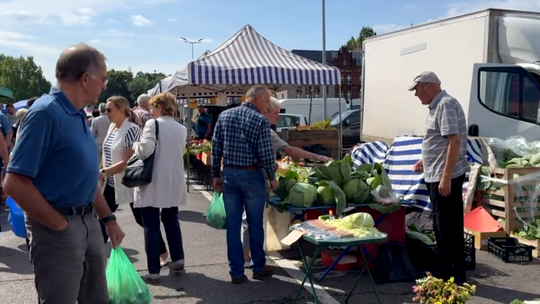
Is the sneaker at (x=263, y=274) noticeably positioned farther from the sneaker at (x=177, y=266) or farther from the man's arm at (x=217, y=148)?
the man's arm at (x=217, y=148)

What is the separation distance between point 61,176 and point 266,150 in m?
2.58

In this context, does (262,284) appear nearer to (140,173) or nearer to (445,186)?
(140,173)

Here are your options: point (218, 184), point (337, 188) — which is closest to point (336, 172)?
point (337, 188)

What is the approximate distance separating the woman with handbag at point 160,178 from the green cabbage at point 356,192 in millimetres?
1661

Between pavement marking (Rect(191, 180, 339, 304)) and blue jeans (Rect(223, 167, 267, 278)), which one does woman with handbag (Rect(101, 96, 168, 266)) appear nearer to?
blue jeans (Rect(223, 167, 267, 278))

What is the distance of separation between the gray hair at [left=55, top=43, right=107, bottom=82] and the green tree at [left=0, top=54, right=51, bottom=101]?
8382cm

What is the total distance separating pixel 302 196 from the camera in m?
5.25

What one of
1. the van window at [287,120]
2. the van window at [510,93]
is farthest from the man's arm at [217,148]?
the van window at [287,120]

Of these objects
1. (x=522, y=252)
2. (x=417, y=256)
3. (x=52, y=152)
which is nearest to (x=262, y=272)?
(x=417, y=256)

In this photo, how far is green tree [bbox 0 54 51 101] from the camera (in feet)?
261

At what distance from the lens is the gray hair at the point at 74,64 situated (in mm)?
2643

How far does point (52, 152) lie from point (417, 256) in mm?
4057

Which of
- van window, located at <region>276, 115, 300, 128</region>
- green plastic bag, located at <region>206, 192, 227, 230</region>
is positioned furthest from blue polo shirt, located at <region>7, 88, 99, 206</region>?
van window, located at <region>276, 115, 300, 128</region>

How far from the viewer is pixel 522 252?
229 inches
